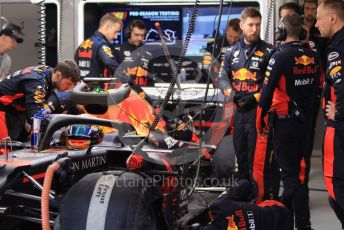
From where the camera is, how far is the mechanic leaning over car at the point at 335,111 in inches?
145

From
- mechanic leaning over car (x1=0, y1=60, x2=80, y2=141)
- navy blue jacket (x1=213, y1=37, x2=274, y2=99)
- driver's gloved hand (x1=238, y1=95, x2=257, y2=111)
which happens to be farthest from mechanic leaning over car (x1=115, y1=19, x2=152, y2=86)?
mechanic leaning over car (x1=0, y1=60, x2=80, y2=141)

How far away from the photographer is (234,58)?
538cm

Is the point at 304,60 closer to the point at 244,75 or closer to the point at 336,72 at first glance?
the point at 244,75

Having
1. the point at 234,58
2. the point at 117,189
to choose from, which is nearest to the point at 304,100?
the point at 234,58

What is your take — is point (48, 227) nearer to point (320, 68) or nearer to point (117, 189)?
point (117, 189)

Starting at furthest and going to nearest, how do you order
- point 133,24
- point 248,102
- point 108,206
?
point 133,24, point 248,102, point 108,206

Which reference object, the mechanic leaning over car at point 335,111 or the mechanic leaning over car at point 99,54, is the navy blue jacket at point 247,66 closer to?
the mechanic leaning over car at point 335,111

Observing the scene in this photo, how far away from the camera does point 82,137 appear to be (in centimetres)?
347

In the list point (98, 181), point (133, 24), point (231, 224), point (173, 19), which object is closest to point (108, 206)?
point (98, 181)

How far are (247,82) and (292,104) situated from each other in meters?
0.72

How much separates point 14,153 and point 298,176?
219 centimetres

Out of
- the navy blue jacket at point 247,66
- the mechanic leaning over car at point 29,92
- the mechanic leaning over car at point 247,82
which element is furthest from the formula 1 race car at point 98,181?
the navy blue jacket at point 247,66

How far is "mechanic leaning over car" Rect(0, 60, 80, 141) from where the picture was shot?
14.4ft

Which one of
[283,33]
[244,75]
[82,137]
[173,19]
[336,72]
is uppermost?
[173,19]
